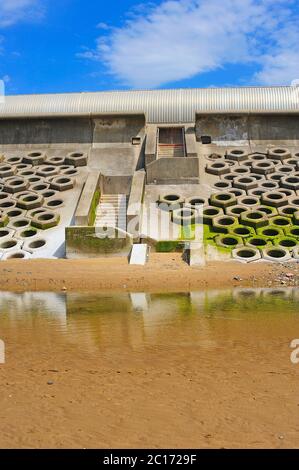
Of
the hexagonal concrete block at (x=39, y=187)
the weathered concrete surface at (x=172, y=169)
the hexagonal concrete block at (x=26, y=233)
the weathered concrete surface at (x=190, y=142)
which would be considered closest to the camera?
the hexagonal concrete block at (x=26, y=233)

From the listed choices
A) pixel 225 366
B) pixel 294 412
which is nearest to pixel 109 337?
pixel 225 366

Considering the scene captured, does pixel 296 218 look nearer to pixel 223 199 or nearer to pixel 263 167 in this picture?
pixel 223 199

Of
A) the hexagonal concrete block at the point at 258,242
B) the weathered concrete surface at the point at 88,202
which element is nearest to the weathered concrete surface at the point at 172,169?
the weathered concrete surface at the point at 88,202

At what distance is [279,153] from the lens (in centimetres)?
2148

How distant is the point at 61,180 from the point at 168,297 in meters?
9.29

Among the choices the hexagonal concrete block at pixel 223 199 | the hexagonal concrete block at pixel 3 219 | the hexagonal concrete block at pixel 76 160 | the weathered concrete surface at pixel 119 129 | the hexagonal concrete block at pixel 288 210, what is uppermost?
the weathered concrete surface at pixel 119 129

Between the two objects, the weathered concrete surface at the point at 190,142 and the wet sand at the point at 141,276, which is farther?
the weathered concrete surface at the point at 190,142

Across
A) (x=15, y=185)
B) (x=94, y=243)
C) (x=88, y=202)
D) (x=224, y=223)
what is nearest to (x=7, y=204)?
(x=15, y=185)

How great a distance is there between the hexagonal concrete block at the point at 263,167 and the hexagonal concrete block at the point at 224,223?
4145mm

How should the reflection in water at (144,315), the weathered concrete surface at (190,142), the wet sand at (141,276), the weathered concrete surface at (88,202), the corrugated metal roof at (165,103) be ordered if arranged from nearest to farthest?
the reflection in water at (144,315), the wet sand at (141,276), the weathered concrete surface at (88,202), the weathered concrete surface at (190,142), the corrugated metal roof at (165,103)

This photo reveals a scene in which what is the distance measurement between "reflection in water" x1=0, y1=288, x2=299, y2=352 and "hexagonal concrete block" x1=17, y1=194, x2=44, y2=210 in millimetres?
5863

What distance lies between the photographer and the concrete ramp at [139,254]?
14.1 m

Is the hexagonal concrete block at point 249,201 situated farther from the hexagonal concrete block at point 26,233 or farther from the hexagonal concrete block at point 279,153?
the hexagonal concrete block at point 26,233

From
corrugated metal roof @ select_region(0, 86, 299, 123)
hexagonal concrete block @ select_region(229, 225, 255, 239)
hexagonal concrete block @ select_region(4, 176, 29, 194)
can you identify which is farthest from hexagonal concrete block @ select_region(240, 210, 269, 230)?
hexagonal concrete block @ select_region(4, 176, 29, 194)
